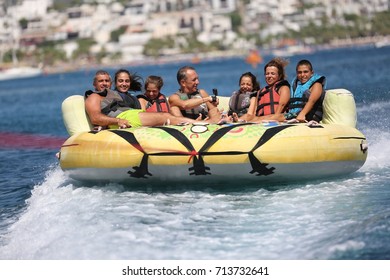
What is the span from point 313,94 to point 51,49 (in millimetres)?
128149

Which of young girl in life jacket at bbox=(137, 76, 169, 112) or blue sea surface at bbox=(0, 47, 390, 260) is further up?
young girl in life jacket at bbox=(137, 76, 169, 112)

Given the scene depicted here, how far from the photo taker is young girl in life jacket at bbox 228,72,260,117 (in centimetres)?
806

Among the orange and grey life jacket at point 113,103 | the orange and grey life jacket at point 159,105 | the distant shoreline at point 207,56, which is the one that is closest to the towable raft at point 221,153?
the orange and grey life jacket at point 113,103

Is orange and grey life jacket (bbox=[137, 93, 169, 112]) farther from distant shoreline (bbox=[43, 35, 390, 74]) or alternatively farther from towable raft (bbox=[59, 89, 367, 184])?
distant shoreline (bbox=[43, 35, 390, 74])

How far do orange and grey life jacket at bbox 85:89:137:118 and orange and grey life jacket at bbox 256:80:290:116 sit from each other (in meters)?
1.23

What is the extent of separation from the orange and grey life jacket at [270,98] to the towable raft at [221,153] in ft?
1.77

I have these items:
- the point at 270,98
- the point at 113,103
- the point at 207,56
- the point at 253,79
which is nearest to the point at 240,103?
the point at 253,79

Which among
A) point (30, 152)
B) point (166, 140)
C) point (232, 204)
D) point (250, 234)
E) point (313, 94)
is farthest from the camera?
point (30, 152)

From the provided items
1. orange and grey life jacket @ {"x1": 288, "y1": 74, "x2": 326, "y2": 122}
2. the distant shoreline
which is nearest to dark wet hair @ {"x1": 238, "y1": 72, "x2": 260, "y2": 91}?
orange and grey life jacket @ {"x1": 288, "y1": 74, "x2": 326, "y2": 122}

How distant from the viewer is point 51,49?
13288 cm

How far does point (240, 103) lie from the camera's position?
26.6ft

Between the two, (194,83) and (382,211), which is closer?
(382,211)

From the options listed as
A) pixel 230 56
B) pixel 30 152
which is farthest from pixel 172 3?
pixel 30 152
